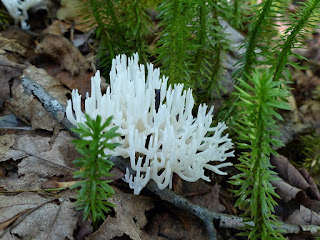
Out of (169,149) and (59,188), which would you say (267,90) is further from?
(59,188)

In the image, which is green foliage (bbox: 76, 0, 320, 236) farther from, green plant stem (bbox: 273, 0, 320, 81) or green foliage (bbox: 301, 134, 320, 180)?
green foliage (bbox: 301, 134, 320, 180)

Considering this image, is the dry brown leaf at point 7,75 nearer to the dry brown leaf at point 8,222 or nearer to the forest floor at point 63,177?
the forest floor at point 63,177

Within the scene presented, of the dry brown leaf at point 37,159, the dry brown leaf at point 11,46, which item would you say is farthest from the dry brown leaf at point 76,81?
the dry brown leaf at point 37,159

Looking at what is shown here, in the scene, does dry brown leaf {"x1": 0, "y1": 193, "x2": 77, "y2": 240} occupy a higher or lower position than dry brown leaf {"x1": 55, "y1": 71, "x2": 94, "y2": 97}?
lower

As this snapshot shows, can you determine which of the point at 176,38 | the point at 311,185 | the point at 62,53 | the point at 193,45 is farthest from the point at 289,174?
the point at 62,53

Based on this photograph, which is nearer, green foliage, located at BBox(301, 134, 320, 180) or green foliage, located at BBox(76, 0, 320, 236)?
green foliage, located at BBox(76, 0, 320, 236)

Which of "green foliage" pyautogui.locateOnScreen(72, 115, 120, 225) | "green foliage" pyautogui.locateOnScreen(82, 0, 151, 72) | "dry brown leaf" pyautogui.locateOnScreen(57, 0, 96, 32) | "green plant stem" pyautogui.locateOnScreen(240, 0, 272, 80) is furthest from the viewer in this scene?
"dry brown leaf" pyautogui.locateOnScreen(57, 0, 96, 32)

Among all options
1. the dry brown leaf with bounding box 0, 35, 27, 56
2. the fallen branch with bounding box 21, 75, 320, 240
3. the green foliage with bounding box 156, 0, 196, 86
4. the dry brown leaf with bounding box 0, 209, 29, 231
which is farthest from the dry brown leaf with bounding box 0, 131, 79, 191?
the dry brown leaf with bounding box 0, 35, 27, 56
